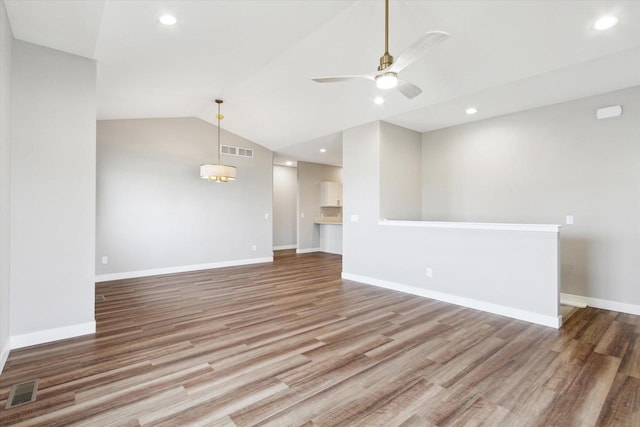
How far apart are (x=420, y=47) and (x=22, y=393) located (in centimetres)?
378

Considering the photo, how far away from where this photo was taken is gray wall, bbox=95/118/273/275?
18.6 feet

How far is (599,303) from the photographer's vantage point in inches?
160

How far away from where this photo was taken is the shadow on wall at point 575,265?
13.7 ft

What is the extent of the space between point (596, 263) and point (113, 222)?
779cm

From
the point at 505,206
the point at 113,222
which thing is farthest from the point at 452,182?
the point at 113,222

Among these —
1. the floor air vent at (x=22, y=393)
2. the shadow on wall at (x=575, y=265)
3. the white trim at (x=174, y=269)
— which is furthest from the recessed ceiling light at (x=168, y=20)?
the shadow on wall at (x=575, y=265)

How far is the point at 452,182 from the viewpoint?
18.4ft

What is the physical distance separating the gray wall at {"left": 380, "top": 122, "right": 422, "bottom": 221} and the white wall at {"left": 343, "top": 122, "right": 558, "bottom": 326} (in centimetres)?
15

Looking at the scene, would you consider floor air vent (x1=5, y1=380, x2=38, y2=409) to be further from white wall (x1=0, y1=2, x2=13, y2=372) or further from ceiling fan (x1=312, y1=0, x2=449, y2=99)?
ceiling fan (x1=312, y1=0, x2=449, y2=99)

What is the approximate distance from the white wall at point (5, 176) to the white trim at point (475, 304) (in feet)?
14.9

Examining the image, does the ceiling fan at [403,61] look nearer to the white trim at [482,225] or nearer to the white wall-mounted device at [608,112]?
the white trim at [482,225]

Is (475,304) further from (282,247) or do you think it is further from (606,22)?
(282,247)

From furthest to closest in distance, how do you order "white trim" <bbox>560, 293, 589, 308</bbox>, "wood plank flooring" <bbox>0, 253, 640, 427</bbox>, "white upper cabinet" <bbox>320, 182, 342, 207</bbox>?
"white upper cabinet" <bbox>320, 182, 342, 207</bbox> → "white trim" <bbox>560, 293, 589, 308</bbox> → "wood plank flooring" <bbox>0, 253, 640, 427</bbox>

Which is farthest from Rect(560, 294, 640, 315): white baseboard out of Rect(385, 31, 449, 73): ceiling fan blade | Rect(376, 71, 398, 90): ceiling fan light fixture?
Rect(385, 31, 449, 73): ceiling fan blade
